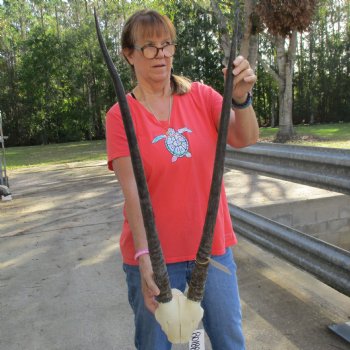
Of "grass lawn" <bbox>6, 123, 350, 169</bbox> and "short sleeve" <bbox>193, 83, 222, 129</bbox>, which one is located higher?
"short sleeve" <bbox>193, 83, 222, 129</bbox>

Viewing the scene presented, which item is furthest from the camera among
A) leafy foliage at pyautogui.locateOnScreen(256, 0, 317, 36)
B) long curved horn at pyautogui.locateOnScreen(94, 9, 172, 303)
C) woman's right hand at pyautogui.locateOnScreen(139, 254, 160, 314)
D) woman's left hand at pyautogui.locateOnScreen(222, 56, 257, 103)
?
leafy foliage at pyautogui.locateOnScreen(256, 0, 317, 36)

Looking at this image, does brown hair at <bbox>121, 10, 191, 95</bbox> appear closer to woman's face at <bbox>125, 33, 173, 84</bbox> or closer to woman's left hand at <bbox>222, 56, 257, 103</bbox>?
woman's face at <bbox>125, 33, 173, 84</bbox>

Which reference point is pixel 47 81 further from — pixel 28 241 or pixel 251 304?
pixel 251 304

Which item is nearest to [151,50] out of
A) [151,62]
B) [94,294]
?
[151,62]

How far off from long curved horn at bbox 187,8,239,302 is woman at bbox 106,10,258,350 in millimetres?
291

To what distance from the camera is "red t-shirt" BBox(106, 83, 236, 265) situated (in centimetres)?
171

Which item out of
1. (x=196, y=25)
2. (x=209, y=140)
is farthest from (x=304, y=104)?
(x=209, y=140)

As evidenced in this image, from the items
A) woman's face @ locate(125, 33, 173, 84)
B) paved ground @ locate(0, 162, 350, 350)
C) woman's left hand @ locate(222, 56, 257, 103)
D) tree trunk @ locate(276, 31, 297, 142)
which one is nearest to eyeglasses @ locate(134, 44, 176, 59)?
woman's face @ locate(125, 33, 173, 84)

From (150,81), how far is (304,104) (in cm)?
3641

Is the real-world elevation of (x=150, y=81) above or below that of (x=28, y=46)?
below

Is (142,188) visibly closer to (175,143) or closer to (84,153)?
(175,143)

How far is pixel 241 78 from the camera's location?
144cm

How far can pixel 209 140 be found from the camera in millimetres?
1797

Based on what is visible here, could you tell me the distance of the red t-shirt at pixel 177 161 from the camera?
171 cm
